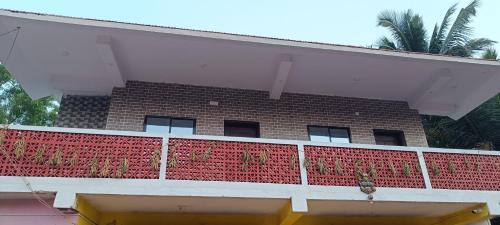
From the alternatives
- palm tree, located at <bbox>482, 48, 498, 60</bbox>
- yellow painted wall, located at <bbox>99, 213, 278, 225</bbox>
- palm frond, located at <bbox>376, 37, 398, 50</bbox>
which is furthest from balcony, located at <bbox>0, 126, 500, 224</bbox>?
palm frond, located at <bbox>376, 37, 398, 50</bbox>

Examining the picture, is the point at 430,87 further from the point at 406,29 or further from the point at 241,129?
the point at 406,29

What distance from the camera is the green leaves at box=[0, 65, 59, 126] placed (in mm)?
20047

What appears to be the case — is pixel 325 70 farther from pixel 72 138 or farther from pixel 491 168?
pixel 72 138

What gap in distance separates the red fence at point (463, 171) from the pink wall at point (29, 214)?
6.92 metres

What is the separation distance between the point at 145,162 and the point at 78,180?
1117mm

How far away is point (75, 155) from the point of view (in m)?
6.99

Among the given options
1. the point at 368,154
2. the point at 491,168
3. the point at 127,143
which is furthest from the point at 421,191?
the point at 127,143

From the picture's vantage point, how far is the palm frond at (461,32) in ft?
67.3

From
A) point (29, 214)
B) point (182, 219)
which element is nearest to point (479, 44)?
point (182, 219)

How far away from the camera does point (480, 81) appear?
10.5m

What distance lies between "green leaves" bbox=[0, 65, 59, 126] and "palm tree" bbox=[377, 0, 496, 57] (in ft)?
59.5

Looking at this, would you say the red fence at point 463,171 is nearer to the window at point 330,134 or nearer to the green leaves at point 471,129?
the window at point 330,134

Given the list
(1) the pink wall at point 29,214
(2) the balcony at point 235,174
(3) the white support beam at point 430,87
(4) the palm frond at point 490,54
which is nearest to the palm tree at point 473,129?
(4) the palm frond at point 490,54

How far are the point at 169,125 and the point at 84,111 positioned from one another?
2.35 meters
